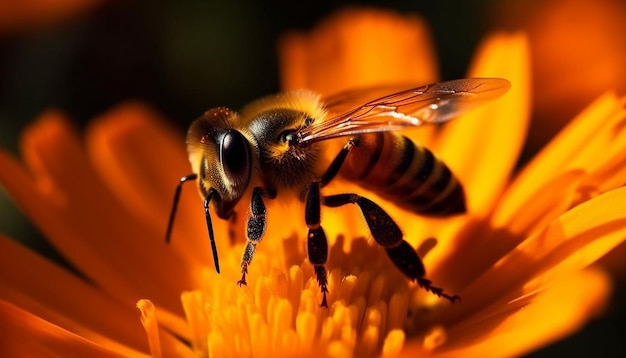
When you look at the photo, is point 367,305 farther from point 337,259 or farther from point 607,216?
point 607,216

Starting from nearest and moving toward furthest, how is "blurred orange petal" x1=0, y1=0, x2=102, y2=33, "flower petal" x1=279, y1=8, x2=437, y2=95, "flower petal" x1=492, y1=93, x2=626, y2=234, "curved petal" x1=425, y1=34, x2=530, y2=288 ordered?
1. "flower petal" x1=492, y1=93, x2=626, y2=234
2. "curved petal" x1=425, y1=34, x2=530, y2=288
3. "flower petal" x1=279, y1=8, x2=437, y2=95
4. "blurred orange petal" x1=0, y1=0, x2=102, y2=33

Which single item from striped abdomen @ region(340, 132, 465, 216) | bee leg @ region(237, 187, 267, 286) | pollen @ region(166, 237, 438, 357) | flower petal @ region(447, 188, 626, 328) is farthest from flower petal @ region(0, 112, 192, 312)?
flower petal @ region(447, 188, 626, 328)

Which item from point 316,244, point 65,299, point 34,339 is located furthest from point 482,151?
point 34,339

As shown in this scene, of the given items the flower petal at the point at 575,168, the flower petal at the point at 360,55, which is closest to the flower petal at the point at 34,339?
the flower petal at the point at 575,168

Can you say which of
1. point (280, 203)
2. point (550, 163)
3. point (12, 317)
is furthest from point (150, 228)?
point (550, 163)

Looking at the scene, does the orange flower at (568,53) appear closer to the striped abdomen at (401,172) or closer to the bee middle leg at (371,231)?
the striped abdomen at (401,172)

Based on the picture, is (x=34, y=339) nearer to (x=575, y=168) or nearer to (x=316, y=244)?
(x=316, y=244)

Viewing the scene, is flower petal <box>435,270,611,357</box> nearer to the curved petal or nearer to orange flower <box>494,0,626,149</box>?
the curved petal
